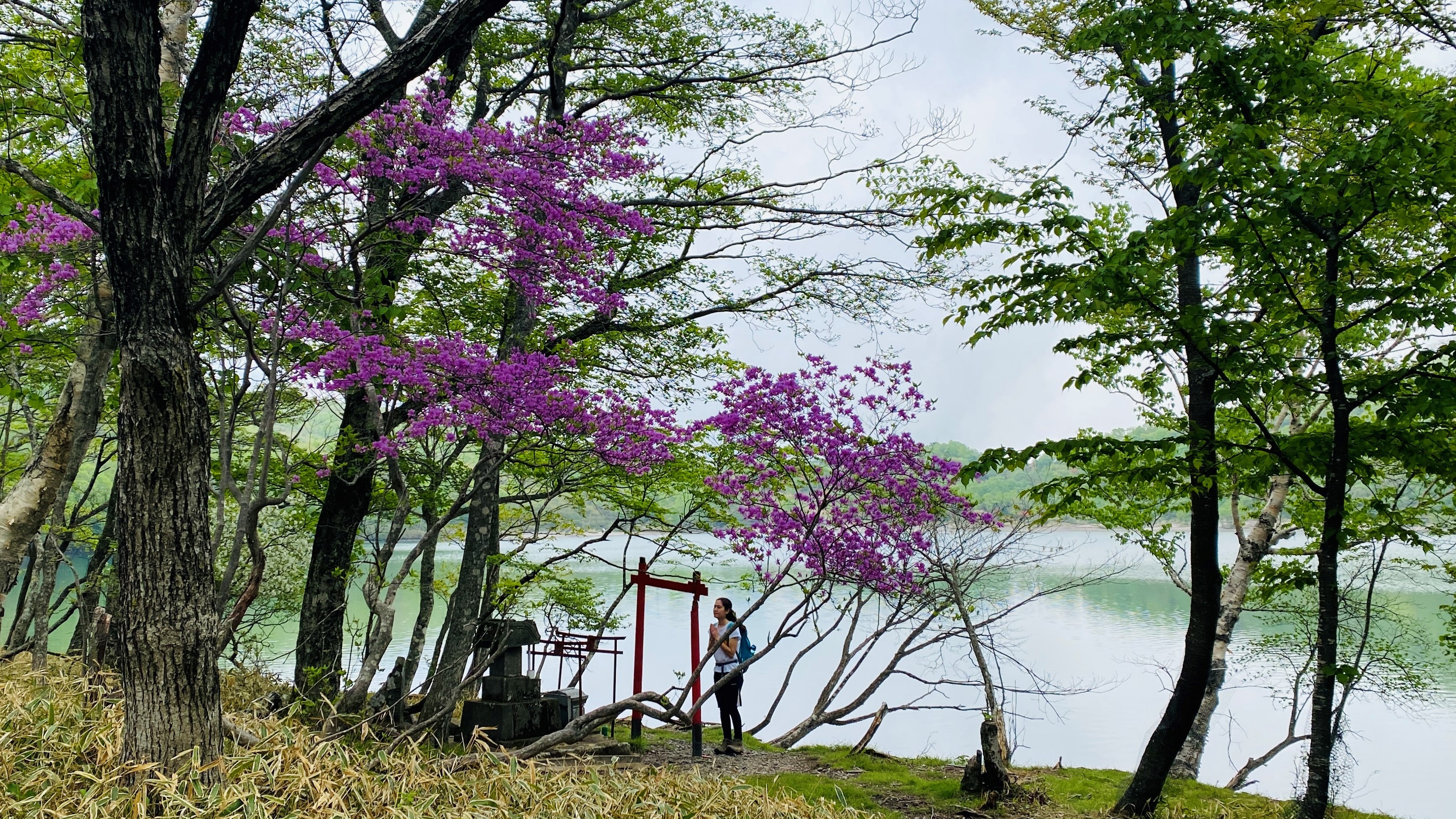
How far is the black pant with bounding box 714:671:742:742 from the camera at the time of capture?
32.9 feet

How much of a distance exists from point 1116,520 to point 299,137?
10.3m

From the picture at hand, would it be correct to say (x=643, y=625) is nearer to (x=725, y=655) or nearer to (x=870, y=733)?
(x=725, y=655)

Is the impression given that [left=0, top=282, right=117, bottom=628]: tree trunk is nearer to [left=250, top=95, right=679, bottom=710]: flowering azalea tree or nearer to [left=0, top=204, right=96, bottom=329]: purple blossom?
[left=0, top=204, right=96, bottom=329]: purple blossom

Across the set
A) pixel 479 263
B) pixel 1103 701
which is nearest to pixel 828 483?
pixel 479 263

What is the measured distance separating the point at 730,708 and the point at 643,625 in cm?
138

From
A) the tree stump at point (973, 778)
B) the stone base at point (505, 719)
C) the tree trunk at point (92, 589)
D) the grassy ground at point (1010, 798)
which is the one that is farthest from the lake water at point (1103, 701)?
the tree trunk at point (92, 589)

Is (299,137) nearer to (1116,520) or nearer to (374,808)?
(374,808)

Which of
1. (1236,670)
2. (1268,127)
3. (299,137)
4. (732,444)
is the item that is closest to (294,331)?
(299,137)

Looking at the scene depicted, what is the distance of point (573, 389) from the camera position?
8.55 metres

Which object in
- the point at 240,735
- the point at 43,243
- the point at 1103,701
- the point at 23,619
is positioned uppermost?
the point at 43,243

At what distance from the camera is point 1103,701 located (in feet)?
85.6

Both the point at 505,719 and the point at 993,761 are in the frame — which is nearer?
the point at 993,761

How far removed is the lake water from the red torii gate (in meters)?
1.45

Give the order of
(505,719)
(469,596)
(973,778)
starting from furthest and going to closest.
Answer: (505,719) < (469,596) < (973,778)
